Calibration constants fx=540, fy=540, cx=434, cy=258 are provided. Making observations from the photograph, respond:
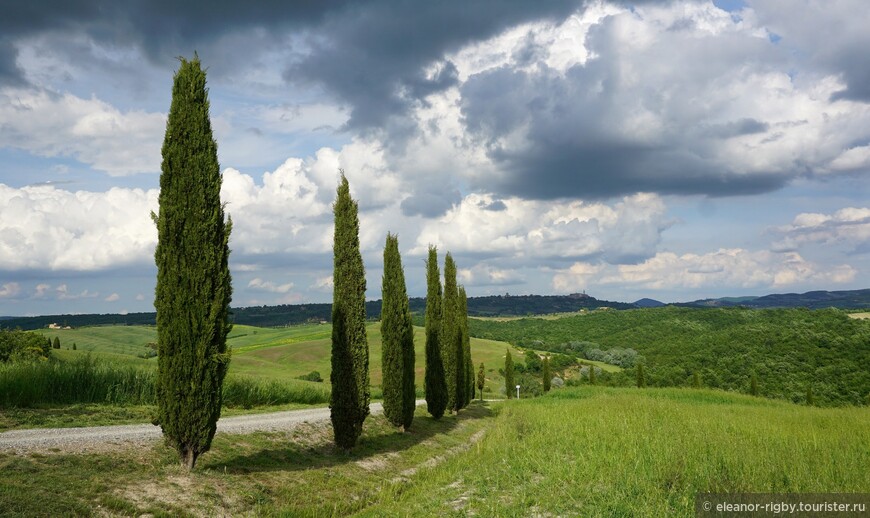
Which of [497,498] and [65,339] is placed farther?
[65,339]

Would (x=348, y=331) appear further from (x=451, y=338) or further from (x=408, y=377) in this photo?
(x=451, y=338)

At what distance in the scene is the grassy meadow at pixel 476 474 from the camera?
7.89m

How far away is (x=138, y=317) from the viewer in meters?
157

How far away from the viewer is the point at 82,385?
19.5 metres

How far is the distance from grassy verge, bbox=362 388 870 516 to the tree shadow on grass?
8.86 ft

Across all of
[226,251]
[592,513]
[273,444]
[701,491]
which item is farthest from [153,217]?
[701,491]

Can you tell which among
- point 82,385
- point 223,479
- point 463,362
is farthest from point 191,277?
point 463,362

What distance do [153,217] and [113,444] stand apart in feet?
15.8

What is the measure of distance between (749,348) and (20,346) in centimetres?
6887

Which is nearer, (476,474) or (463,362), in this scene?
(476,474)

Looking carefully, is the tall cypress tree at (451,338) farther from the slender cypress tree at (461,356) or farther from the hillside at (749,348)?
the hillside at (749,348)

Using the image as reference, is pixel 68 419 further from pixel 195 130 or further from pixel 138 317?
pixel 138 317

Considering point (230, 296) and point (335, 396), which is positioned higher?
point (230, 296)

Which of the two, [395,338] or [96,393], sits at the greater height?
[395,338]
